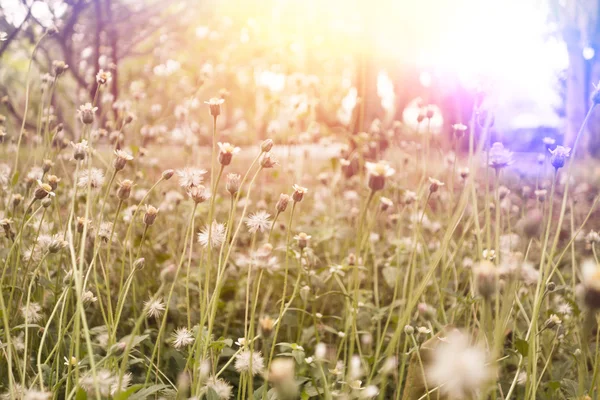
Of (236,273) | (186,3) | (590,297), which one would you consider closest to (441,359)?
(590,297)

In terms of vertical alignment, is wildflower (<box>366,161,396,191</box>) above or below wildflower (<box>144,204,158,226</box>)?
above

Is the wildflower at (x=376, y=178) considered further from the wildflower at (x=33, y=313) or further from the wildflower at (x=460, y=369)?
the wildflower at (x=33, y=313)

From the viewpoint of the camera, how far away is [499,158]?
3.66ft

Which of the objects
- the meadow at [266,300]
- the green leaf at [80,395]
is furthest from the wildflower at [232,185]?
the green leaf at [80,395]

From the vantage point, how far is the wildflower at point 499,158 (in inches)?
43.6

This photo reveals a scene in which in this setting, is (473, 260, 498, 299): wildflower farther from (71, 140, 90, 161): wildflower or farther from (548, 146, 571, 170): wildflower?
(71, 140, 90, 161): wildflower

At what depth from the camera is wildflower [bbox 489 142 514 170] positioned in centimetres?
111

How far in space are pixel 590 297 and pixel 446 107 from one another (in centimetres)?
1147

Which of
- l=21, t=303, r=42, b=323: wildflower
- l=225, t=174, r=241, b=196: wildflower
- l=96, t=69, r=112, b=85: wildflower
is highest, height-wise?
l=96, t=69, r=112, b=85: wildflower

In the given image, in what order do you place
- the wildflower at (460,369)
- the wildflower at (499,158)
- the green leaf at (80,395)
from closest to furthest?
1. the wildflower at (460,369)
2. the green leaf at (80,395)
3. the wildflower at (499,158)

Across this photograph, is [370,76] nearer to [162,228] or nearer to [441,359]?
[162,228]

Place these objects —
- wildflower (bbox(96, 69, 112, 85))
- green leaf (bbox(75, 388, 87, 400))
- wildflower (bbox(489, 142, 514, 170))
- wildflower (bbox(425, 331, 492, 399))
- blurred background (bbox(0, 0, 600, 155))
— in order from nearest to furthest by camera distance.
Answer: wildflower (bbox(425, 331, 492, 399)) < green leaf (bbox(75, 388, 87, 400)) < wildflower (bbox(489, 142, 514, 170)) < wildflower (bbox(96, 69, 112, 85)) < blurred background (bbox(0, 0, 600, 155))

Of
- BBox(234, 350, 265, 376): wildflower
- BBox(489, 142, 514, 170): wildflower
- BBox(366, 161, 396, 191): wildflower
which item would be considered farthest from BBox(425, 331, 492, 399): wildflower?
BBox(489, 142, 514, 170): wildflower

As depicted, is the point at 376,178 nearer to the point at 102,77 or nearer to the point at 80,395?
the point at 80,395
